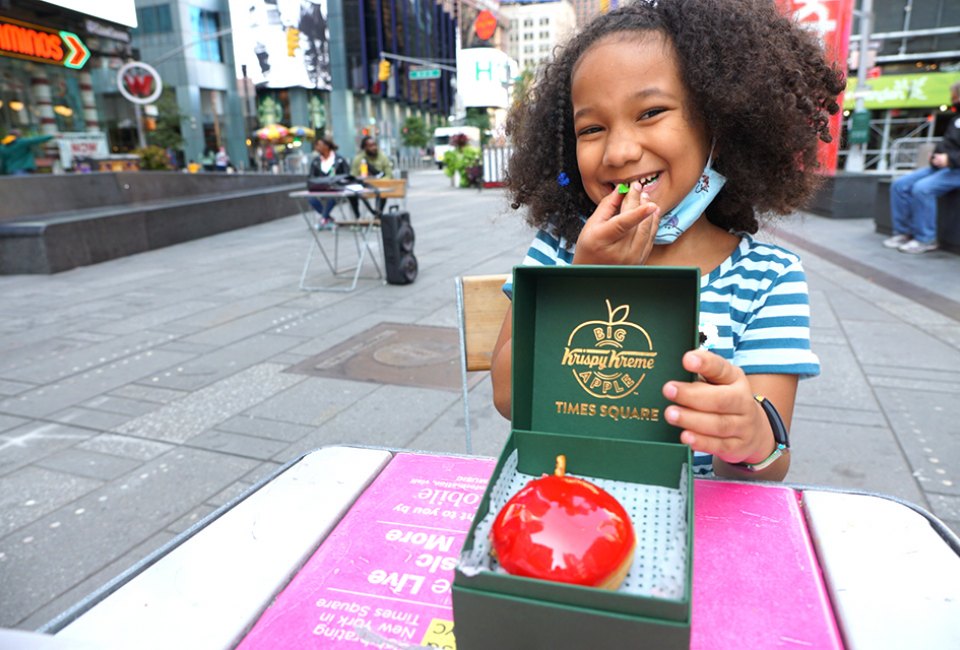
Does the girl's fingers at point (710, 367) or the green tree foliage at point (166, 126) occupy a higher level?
the green tree foliage at point (166, 126)

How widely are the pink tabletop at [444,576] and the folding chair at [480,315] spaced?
3.28ft

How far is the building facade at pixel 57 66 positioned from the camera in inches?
482

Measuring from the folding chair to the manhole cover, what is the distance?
159 centimetres

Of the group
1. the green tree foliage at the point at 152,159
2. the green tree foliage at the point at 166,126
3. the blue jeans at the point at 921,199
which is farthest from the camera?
the green tree foliage at the point at 166,126

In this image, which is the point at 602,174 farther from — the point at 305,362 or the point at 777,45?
the point at 305,362

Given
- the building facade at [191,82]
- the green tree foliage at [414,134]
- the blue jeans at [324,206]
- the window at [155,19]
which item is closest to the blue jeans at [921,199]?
the blue jeans at [324,206]

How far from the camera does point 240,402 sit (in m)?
3.56

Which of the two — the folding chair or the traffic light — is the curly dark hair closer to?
the folding chair

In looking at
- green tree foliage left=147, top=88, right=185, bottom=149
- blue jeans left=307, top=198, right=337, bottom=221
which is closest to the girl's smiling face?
blue jeans left=307, top=198, right=337, bottom=221

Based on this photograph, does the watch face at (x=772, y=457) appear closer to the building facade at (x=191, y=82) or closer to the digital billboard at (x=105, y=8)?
the digital billboard at (x=105, y=8)

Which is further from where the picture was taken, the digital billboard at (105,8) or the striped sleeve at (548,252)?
the digital billboard at (105,8)

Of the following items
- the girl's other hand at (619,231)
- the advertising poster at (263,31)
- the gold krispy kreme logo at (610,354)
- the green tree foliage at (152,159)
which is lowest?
the gold krispy kreme logo at (610,354)

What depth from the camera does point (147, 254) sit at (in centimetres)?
900

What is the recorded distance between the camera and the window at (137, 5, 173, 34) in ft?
114
